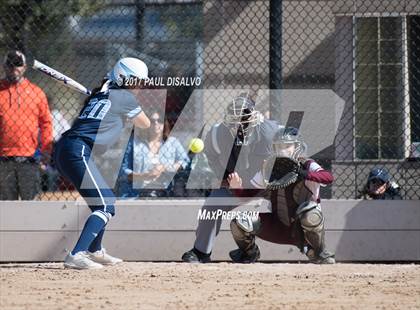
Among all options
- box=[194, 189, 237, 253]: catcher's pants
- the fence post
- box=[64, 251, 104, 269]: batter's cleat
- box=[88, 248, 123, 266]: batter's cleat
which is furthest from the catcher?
box=[64, 251, 104, 269]: batter's cleat

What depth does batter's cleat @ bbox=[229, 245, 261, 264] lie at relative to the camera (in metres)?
8.88

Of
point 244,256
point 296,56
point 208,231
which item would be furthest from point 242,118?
point 296,56

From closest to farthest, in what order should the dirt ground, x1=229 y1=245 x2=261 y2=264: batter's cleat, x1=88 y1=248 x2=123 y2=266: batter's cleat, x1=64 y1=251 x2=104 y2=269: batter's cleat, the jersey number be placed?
the dirt ground, x1=64 y1=251 x2=104 y2=269: batter's cleat, the jersey number, x1=88 y1=248 x2=123 y2=266: batter's cleat, x1=229 y1=245 x2=261 y2=264: batter's cleat

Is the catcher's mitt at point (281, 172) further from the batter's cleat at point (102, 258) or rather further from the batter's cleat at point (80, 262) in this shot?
the batter's cleat at point (80, 262)

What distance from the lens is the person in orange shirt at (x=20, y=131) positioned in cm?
929

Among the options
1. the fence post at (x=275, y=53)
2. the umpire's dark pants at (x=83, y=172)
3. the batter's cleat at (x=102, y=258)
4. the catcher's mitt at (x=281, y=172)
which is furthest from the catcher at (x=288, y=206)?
the umpire's dark pants at (x=83, y=172)

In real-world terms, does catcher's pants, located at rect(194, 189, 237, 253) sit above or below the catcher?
below

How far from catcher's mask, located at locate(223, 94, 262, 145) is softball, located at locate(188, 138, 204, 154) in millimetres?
1102

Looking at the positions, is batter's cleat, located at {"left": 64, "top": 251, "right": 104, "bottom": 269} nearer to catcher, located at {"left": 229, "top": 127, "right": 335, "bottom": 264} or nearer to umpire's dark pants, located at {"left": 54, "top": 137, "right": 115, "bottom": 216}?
umpire's dark pants, located at {"left": 54, "top": 137, "right": 115, "bottom": 216}

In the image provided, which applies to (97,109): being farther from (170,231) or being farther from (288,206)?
(288,206)

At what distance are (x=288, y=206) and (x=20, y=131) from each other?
2.80 m

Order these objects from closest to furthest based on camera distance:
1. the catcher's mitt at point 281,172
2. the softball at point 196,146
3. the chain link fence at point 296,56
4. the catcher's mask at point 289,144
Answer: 1. the catcher's mitt at point 281,172
2. the catcher's mask at point 289,144
3. the chain link fence at point 296,56
4. the softball at point 196,146

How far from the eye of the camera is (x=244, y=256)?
29.2 ft

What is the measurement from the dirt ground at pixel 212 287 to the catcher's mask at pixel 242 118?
3.98 ft
